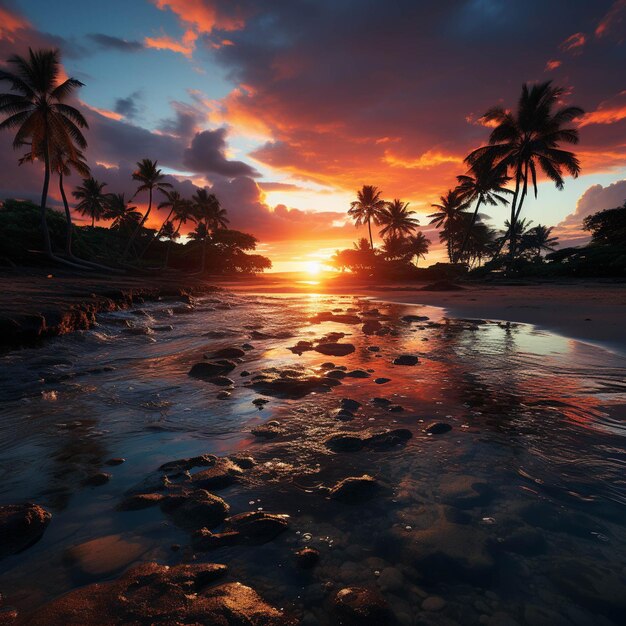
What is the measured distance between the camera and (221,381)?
15.5 ft

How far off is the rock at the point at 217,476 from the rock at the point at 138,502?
255 mm

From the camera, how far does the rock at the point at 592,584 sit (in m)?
1.42

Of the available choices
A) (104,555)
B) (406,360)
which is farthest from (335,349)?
(104,555)

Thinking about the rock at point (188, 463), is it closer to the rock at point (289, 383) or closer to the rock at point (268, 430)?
the rock at point (268, 430)

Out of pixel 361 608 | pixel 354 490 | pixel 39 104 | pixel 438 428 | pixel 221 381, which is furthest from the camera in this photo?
pixel 39 104

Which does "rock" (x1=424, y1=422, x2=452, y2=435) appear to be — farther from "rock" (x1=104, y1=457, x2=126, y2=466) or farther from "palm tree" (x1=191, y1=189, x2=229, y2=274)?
"palm tree" (x1=191, y1=189, x2=229, y2=274)

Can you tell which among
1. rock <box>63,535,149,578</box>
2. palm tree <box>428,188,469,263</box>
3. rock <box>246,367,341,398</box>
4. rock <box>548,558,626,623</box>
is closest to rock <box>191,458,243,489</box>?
rock <box>63,535,149,578</box>

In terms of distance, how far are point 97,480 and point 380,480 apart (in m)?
1.98

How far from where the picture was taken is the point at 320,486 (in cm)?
232

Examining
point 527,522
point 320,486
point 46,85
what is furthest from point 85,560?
point 46,85

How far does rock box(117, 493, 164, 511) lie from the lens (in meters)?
2.09

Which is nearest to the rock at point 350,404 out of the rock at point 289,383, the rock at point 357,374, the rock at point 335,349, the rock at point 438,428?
the rock at point 289,383

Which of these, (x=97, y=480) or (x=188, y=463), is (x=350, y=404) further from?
(x=97, y=480)

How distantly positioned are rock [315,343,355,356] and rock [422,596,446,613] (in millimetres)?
4906
